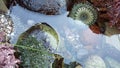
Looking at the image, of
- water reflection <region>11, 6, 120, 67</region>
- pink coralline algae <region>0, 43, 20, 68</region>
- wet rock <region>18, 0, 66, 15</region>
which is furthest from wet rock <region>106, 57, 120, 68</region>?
pink coralline algae <region>0, 43, 20, 68</region>

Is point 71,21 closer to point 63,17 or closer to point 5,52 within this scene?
point 63,17

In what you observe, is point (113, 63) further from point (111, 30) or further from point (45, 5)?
point (45, 5)

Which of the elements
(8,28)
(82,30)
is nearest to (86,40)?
(82,30)

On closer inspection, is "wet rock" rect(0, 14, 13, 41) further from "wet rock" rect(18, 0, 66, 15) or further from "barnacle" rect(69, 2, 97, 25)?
"barnacle" rect(69, 2, 97, 25)

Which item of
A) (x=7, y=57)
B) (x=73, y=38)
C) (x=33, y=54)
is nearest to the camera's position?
(x=7, y=57)

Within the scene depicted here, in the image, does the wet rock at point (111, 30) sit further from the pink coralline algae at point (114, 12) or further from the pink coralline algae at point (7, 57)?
the pink coralline algae at point (7, 57)

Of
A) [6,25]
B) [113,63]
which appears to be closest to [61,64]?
[113,63]

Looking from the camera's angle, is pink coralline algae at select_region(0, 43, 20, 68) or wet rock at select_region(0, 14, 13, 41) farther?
wet rock at select_region(0, 14, 13, 41)
